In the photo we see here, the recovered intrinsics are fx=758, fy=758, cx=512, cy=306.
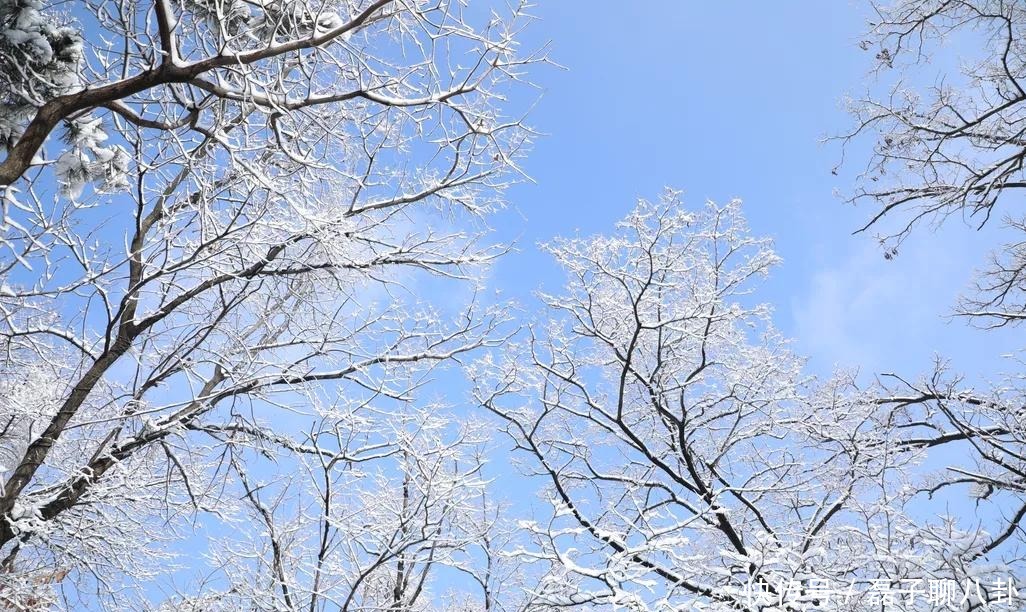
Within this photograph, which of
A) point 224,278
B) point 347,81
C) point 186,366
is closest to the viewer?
point 347,81

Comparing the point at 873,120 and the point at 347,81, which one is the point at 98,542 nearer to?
the point at 347,81

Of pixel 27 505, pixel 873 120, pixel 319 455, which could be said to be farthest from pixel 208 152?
pixel 873 120

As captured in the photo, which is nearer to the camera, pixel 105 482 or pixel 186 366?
pixel 186 366

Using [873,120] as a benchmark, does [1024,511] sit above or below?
below

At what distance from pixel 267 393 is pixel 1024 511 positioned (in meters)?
7.53

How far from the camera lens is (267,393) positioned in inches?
293

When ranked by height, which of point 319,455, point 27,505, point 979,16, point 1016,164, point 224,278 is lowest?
point 27,505

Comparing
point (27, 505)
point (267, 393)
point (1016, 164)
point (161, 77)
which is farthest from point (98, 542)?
point (1016, 164)

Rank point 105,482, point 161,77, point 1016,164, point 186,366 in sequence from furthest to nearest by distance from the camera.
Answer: point 105,482 → point 1016,164 → point 186,366 → point 161,77

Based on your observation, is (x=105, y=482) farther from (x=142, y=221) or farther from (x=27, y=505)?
(x=142, y=221)

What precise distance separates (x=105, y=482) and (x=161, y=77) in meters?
5.35

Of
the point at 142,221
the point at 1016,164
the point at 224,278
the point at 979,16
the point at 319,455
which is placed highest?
the point at 979,16

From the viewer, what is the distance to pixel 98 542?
29.1ft

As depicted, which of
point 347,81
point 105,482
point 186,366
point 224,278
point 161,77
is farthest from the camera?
point 105,482
